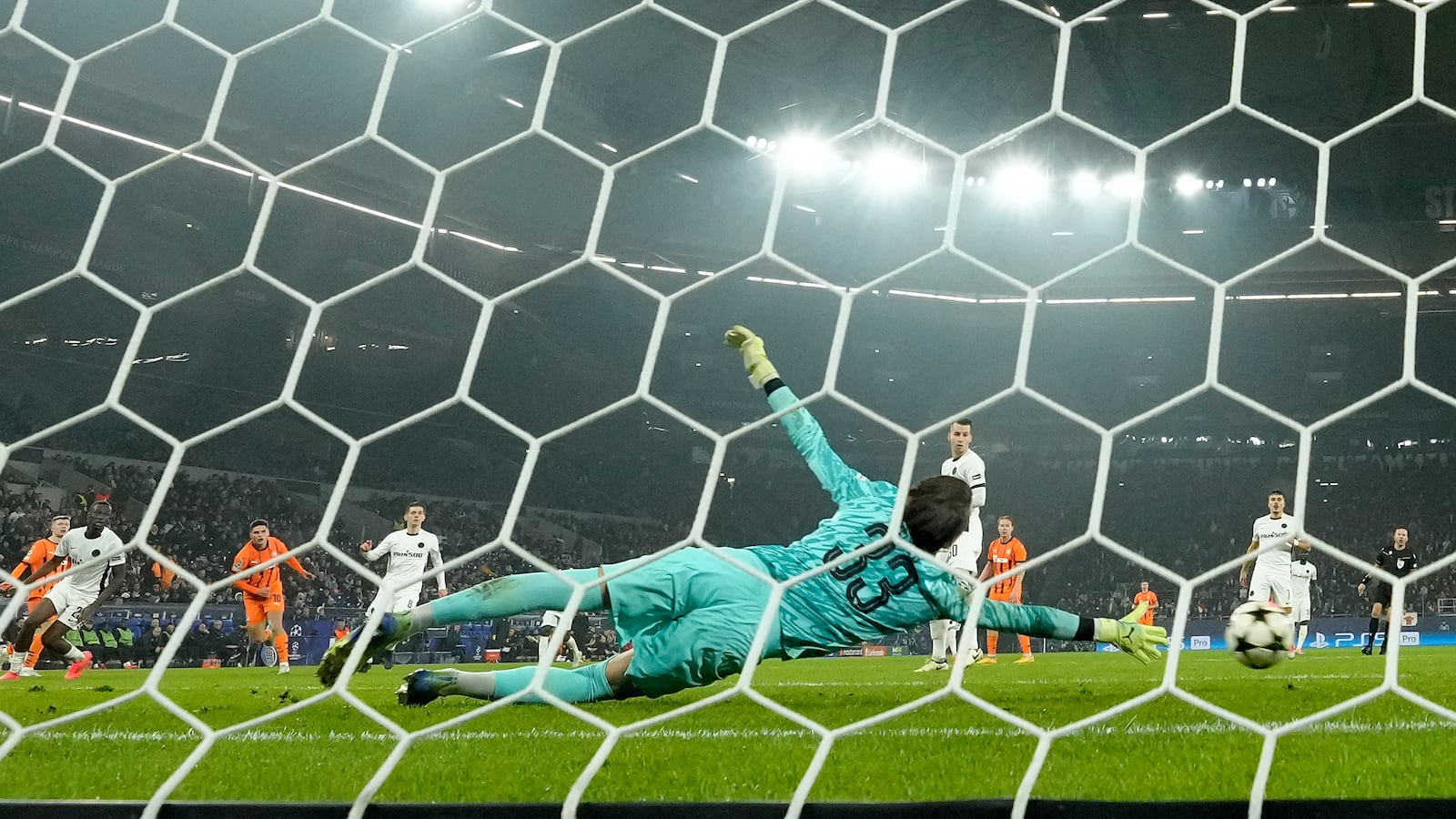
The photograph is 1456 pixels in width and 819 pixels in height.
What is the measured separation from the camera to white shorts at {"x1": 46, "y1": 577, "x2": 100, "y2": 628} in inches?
266

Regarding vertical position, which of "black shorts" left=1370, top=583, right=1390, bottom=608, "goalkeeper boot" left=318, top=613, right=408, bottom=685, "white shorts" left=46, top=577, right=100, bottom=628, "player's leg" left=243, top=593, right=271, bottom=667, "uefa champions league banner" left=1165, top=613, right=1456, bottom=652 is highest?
"goalkeeper boot" left=318, top=613, right=408, bottom=685

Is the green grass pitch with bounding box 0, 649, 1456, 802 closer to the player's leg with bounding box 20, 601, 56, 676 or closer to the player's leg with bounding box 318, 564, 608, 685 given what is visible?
the player's leg with bounding box 318, 564, 608, 685

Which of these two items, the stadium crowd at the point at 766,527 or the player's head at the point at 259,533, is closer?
the player's head at the point at 259,533

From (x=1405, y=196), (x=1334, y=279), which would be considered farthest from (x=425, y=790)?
(x=1334, y=279)

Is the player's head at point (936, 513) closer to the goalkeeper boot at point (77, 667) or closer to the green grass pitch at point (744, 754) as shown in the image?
the green grass pitch at point (744, 754)

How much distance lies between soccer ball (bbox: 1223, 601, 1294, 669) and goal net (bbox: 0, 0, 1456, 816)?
372cm

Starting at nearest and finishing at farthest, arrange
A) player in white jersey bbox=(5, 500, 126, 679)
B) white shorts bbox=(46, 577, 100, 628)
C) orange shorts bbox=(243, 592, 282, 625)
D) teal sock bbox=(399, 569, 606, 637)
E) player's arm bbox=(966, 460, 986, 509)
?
1. teal sock bbox=(399, 569, 606, 637)
2. player's arm bbox=(966, 460, 986, 509)
3. player in white jersey bbox=(5, 500, 126, 679)
4. white shorts bbox=(46, 577, 100, 628)
5. orange shorts bbox=(243, 592, 282, 625)

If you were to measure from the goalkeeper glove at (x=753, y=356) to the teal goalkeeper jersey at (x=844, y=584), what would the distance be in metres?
0.08

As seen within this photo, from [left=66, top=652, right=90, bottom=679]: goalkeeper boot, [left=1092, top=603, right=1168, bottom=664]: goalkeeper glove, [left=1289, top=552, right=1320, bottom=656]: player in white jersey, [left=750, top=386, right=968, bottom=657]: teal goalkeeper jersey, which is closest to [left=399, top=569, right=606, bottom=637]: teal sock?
[left=750, top=386, right=968, bottom=657]: teal goalkeeper jersey

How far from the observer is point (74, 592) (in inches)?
276

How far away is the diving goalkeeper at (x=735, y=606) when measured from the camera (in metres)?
2.56

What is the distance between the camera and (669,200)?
1683 centimetres

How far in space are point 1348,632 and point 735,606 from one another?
14186 mm

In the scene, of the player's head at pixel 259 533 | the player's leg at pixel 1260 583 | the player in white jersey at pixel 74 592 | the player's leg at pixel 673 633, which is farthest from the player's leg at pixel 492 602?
the player's leg at pixel 1260 583
